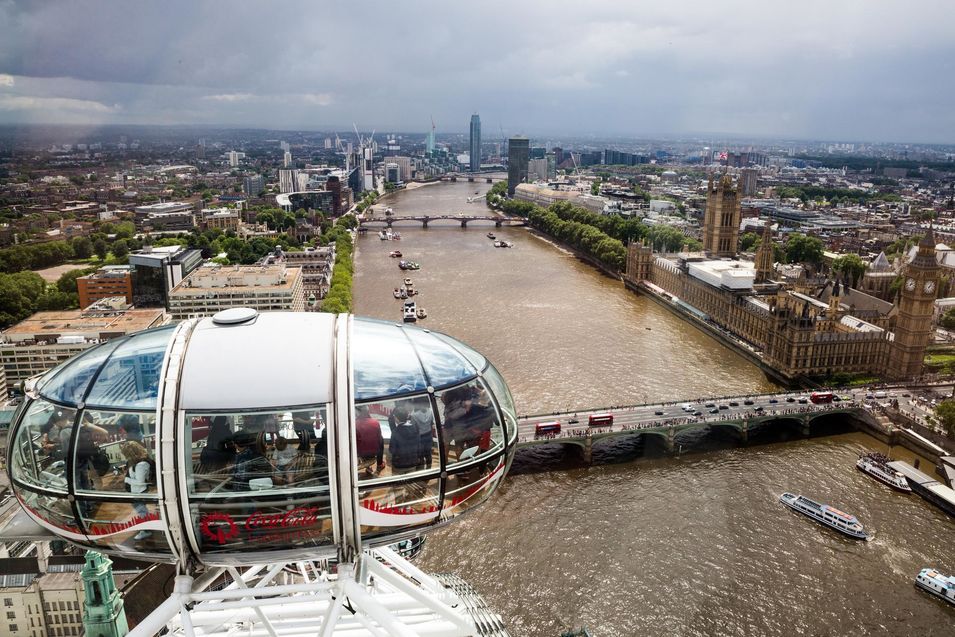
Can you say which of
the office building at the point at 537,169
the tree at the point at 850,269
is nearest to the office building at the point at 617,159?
the office building at the point at 537,169

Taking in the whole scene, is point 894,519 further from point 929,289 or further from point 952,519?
point 929,289

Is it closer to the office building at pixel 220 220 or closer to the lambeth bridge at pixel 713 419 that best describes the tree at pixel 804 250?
the lambeth bridge at pixel 713 419

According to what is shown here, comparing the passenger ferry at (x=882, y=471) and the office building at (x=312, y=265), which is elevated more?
the office building at (x=312, y=265)

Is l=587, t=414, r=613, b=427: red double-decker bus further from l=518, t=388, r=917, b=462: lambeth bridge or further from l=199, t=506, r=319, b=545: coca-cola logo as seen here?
l=199, t=506, r=319, b=545: coca-cola logo

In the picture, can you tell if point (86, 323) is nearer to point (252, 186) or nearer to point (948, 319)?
point (948, 319)

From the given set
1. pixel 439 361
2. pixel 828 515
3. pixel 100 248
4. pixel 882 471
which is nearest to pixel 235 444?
pixel 439 361

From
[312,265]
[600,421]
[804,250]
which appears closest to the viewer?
[600,421]

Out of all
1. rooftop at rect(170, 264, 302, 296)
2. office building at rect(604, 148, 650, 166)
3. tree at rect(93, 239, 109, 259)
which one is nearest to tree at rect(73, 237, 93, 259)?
tree at rect(93, 239, 109, 259)
